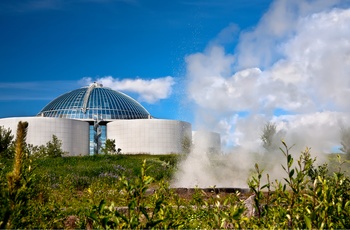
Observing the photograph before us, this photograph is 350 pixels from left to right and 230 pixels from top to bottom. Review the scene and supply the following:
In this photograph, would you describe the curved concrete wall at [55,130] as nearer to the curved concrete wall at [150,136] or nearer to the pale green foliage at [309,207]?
the curved concrete wall at [150,136]

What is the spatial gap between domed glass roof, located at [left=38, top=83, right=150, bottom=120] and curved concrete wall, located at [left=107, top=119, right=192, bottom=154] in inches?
235

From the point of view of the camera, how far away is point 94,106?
70.1 meters

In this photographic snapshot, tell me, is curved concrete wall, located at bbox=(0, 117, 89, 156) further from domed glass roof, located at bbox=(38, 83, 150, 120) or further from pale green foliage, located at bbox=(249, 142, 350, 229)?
pale green foliage, located at bbox=(249, 142, 350, 229)

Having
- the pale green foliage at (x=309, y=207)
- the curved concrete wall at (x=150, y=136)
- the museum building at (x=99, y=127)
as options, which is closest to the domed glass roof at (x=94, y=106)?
the museum building at (x=99, y=127)

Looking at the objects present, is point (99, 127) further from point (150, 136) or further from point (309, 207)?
point (309, 207)

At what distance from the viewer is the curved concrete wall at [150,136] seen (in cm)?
6359

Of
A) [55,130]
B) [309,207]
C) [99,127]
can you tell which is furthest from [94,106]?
[309,207]

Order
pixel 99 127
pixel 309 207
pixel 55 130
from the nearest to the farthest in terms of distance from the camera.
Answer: pixel 309 207 < pixel 55 130 < pixel 99 127

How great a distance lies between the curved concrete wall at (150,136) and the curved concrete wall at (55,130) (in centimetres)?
646

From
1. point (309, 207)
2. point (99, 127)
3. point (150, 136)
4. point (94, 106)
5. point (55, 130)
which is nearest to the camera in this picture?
point (309, 207)

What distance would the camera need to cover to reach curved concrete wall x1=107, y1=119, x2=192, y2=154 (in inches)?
2504

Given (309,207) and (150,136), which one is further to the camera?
(150,136)

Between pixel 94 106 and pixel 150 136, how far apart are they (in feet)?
42.4

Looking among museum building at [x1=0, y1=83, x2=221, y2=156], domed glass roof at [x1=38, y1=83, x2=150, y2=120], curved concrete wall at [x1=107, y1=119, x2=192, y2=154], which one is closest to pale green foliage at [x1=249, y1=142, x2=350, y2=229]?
museum building at [x1=0, y1=83, x2=221, y2=156]
